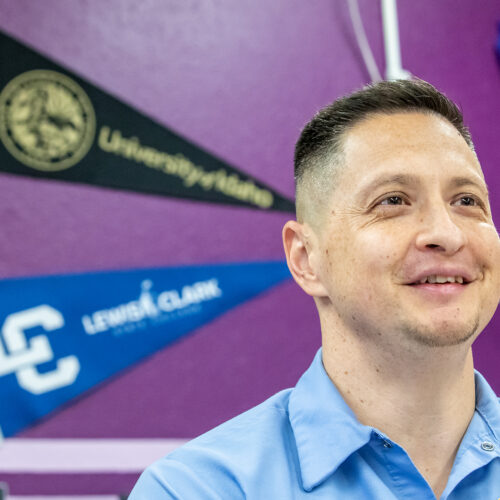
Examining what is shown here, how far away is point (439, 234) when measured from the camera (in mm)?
914

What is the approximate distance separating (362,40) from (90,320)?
117 cm

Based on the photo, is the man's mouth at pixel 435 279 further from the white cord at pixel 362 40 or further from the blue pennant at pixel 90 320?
the white cord at pixel 362 40

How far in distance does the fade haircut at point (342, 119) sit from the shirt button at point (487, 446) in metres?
0.45

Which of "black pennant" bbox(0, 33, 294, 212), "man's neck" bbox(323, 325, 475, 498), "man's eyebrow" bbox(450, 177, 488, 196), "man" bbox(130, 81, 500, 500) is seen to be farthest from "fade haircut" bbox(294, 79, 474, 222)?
"black pennant" bbox(0, 33, 294, 212)

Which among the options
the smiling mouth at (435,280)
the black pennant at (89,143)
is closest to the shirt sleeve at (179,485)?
the smiling mouth at (435,280)

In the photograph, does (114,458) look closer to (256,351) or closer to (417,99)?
(256,351)

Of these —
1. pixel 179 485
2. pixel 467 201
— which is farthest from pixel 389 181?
pixel 179 485

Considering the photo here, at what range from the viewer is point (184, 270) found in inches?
72.9

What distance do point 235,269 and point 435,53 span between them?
3.14ft

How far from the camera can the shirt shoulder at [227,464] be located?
2.92 ft

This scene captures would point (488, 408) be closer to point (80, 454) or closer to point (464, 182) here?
point (464, 182)

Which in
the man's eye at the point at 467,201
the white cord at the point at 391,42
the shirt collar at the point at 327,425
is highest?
the white cord at the point at 391,42

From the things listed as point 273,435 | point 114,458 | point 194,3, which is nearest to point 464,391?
point 273,435

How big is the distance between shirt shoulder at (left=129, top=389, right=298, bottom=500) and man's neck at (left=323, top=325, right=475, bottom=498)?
0.45 ft
